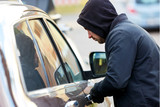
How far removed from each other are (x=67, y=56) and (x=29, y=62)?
1055 millimetres

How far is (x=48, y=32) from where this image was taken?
3.53 metres

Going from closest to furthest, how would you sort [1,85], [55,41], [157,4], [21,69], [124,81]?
[1,85]
[21,69]
[124,81]
[55,41]
[157,4]

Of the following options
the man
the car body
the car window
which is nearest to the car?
the car window

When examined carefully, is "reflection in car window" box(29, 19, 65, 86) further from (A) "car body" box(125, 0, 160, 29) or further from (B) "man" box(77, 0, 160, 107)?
(A) "car body" box(125, 0, 160, 29)

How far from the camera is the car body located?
52.3 ft

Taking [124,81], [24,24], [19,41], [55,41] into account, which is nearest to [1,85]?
[19,41]

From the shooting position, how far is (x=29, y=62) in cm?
289

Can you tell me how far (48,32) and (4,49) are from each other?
3.59 ft

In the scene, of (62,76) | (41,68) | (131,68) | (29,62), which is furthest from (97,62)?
(29,62)

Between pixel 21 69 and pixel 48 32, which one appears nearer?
pixel 21 69

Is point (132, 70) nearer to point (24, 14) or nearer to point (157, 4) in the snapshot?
point (24, 14)

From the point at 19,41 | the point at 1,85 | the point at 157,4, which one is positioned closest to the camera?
the point at 1,85

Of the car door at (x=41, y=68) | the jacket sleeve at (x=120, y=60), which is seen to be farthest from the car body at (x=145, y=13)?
the jacket sleeve at (x=120, y=60)

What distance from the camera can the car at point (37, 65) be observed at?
2420 mm
